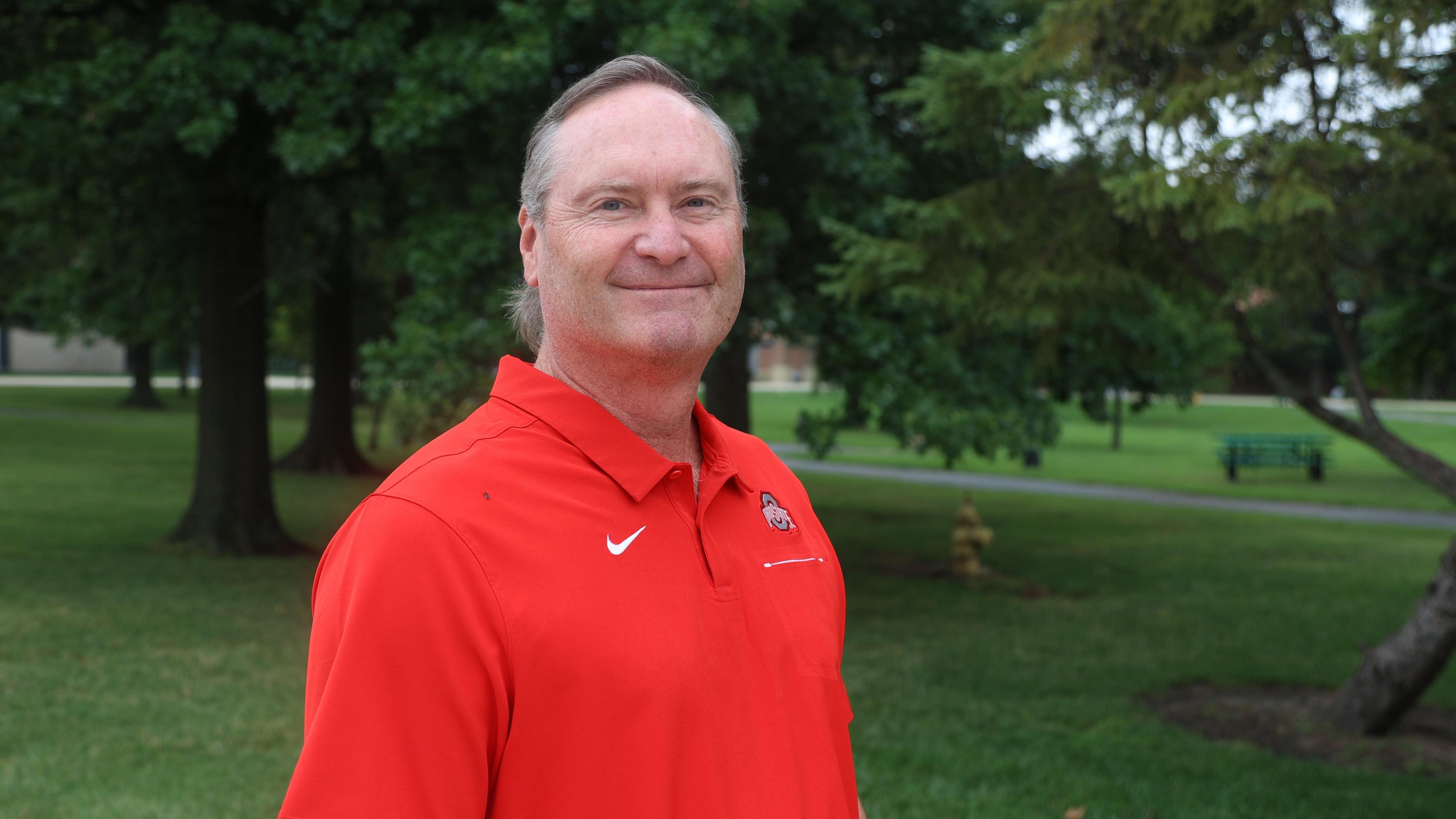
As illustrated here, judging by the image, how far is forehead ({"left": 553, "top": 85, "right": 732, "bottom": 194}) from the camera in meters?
1.54

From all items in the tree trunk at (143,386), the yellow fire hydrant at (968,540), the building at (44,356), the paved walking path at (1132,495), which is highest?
the building at (44,356)

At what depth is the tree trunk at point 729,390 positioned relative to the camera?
11.1 metres

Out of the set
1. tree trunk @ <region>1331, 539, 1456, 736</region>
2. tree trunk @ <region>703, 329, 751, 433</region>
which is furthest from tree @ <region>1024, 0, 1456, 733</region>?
tree trunk @ <region>703, 329, 751, 433</region>

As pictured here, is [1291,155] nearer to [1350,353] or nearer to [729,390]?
[1350,353]

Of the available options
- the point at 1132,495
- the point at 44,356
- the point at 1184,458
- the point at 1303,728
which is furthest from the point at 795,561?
the point at 44,356

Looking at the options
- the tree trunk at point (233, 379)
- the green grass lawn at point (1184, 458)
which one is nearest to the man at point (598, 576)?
the green grass lawn at point (1184, 458)

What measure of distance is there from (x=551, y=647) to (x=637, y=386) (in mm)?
408

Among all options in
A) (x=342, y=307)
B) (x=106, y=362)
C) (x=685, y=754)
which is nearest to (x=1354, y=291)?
(x=685, y=754)

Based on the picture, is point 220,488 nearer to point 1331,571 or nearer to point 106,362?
point 1331,571

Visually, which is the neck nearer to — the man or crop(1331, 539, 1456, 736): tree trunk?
the man

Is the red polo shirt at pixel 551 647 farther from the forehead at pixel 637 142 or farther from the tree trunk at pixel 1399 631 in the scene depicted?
the tree trunk at pixel 1399 631

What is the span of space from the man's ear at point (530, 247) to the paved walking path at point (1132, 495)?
14.0 metres

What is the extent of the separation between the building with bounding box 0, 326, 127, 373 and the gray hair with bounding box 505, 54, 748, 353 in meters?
73.9

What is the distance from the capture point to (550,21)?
27.5 feet
